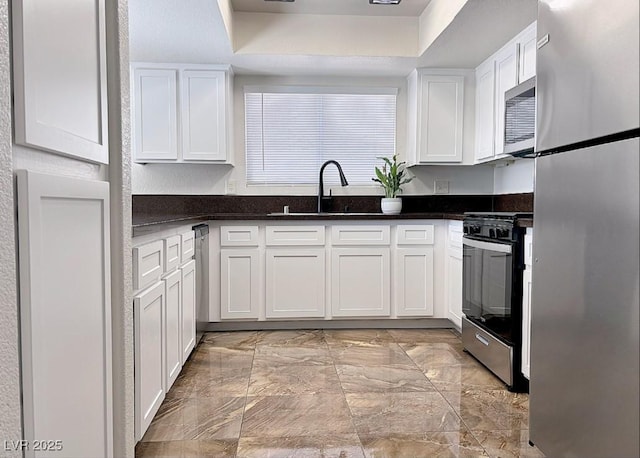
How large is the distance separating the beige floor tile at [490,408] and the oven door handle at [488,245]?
71cm

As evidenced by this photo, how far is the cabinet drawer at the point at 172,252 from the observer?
2.14 meters

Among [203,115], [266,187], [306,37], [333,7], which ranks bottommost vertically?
[266,187]

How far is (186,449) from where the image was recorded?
72.7 inches

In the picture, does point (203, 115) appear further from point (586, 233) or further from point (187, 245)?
point (586, 233)

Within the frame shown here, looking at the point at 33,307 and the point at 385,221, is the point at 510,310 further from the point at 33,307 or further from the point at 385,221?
the point at 33,307

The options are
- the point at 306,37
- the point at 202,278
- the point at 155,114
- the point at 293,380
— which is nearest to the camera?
the point at 293,380

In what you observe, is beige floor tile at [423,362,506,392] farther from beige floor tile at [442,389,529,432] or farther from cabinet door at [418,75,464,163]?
cabinet door at [418,75,464,163]

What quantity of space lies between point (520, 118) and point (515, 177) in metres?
0.93

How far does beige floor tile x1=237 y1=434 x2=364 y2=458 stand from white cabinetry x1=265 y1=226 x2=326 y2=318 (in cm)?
170

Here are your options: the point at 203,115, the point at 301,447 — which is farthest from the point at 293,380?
the point at 203,115

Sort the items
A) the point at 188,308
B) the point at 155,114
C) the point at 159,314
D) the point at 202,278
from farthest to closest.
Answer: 1. the point at 155,114
2. the point at 202,278
3. the point at 188,308
4. the point at 159,314

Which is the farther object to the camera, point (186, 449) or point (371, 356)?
point (371, 356)

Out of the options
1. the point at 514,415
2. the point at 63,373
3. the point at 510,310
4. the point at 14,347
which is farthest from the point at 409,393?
the point at 14,347

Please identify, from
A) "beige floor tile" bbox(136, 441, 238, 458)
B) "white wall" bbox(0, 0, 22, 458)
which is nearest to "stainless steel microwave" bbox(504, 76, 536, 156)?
"beige floor tile" bbox(136, 441, 238, 458)
